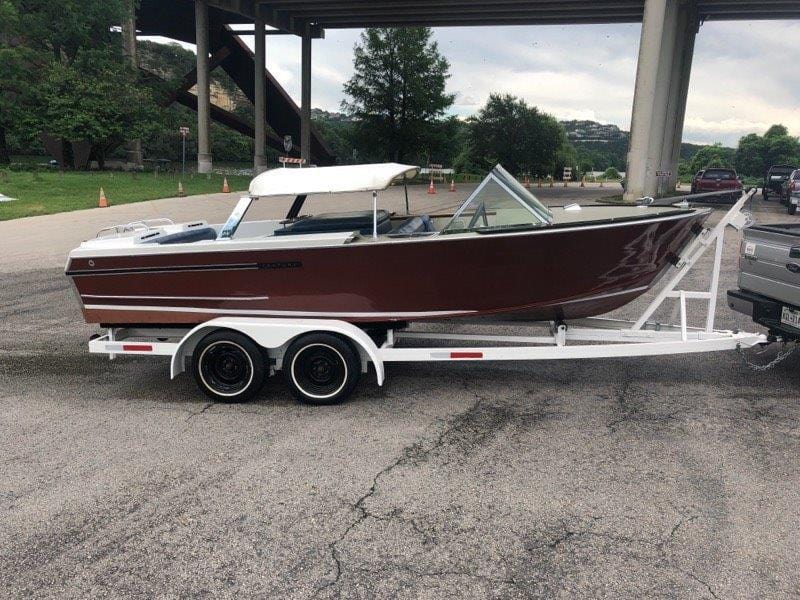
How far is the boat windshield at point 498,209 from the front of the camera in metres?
4.72

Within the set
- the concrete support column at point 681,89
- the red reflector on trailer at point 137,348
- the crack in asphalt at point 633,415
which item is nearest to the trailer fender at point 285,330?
the red reflector on trailer at point 137,348

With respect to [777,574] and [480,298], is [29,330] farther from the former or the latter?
[777,574]

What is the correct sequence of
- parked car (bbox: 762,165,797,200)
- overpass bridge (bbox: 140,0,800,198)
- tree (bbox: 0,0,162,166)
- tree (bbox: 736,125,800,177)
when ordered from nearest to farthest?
overpass bridge (bbox: 140,0,800,198)
parked car (bbox: 762,165,797,200)
tree (bbox: 0,0,162,166)
tree (bbox: 736,125,800,177)

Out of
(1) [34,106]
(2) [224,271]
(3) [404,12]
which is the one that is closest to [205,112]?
(1) [34,106]

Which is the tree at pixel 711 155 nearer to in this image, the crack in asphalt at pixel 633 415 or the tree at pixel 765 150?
the tree at pixel 765 150

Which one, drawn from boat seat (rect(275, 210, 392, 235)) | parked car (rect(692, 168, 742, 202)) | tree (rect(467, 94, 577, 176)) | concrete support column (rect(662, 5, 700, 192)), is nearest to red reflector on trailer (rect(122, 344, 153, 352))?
boat seat (rect(275, 210, 392, 235))

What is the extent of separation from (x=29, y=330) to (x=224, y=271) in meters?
3.78

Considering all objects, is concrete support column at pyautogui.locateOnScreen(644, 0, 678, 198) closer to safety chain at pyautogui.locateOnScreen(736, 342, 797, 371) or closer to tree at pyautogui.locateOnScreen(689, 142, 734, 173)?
safety chain at pyautogui.locateOnScreen(736, 342, 797, 371)

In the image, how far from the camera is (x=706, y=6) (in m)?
34.5

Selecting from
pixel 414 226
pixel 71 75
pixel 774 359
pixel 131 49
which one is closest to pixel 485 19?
pixel 131 49

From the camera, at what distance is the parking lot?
2803 millimetres

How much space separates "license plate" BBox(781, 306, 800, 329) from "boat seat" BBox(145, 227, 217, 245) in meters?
5.13

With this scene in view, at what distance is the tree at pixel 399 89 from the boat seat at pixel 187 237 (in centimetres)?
4415

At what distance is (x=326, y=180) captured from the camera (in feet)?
15.8
